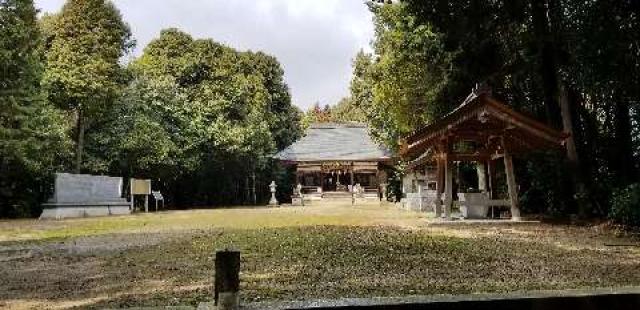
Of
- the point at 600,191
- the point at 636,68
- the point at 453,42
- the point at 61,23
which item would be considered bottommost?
the point at 600,191

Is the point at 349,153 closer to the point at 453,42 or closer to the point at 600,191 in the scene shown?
the point at 453,42

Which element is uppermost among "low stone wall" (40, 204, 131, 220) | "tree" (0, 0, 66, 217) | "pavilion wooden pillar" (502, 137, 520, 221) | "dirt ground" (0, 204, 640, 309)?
"tree" (0, 0, 66, 217)

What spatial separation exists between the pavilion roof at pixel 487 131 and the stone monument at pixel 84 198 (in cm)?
1267

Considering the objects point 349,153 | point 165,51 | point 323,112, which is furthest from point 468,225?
point 323,112

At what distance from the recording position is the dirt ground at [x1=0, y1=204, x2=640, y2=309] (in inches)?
207

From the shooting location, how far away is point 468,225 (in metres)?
12.7

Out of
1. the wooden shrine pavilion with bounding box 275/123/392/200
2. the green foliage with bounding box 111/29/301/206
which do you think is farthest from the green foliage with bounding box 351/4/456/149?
the wooden shrine pavilion with bounding box 275/123/392/200

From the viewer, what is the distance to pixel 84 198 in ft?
68.4

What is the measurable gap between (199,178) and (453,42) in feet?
68.9

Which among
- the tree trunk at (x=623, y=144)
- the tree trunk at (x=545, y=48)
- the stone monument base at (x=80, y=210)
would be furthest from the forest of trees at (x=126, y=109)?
the tree trunk at (x=623, y=144)

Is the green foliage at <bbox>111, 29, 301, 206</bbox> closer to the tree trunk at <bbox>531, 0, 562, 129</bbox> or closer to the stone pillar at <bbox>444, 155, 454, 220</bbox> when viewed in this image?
the stone pillar at <bbox>444, 155, 454, 220</bbox>

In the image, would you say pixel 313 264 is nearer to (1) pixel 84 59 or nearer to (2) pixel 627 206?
(2) pixel 627 206

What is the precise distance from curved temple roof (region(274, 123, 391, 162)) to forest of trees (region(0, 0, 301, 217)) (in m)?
6.12

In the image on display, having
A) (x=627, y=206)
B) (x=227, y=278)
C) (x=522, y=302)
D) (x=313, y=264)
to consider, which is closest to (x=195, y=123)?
(x=627, y=206)
